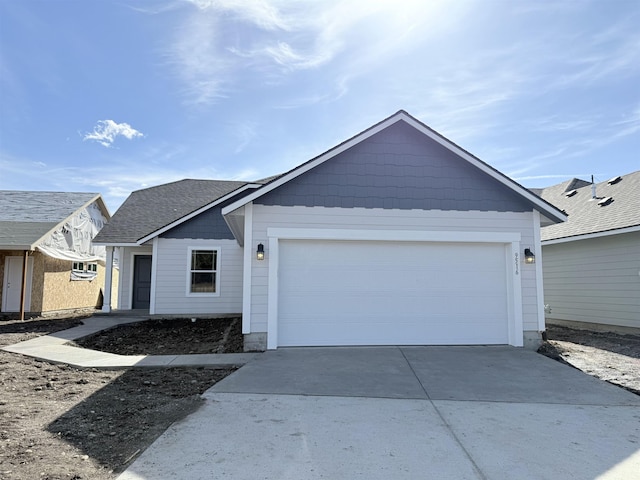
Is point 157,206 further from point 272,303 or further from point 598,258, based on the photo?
point 598,258

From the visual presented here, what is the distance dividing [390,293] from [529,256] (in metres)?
3.13

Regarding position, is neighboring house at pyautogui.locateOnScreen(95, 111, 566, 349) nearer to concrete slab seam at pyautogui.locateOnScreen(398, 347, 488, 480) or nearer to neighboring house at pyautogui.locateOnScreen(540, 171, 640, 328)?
concrete slab seam at pyautogui.locateOnScreen(398, 347, 488, 480)

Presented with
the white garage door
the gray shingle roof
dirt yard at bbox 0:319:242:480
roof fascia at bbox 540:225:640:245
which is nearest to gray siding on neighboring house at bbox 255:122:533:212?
the white garage door

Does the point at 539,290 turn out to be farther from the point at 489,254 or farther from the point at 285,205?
the point at 285,205

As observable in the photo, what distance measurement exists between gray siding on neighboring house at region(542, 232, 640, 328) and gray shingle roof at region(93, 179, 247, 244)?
11.5 m

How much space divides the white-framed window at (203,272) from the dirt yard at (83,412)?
5315 millimetres

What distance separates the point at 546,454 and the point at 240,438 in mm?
2831

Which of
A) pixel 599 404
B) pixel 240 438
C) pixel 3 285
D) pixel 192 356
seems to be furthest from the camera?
pixel 3 285

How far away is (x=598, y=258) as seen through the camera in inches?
444

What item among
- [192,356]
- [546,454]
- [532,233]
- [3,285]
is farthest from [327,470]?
[3,285]

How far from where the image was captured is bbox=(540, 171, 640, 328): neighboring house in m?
10.3

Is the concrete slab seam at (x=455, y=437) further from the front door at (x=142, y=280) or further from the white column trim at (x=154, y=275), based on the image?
the front door at (x=142, y=280)

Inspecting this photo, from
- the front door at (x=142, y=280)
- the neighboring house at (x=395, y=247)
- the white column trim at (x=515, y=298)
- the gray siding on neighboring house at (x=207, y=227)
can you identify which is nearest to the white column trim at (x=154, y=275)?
the gray siding on neighboring house at (x=207, y=227)

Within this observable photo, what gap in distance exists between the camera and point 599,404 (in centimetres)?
488
